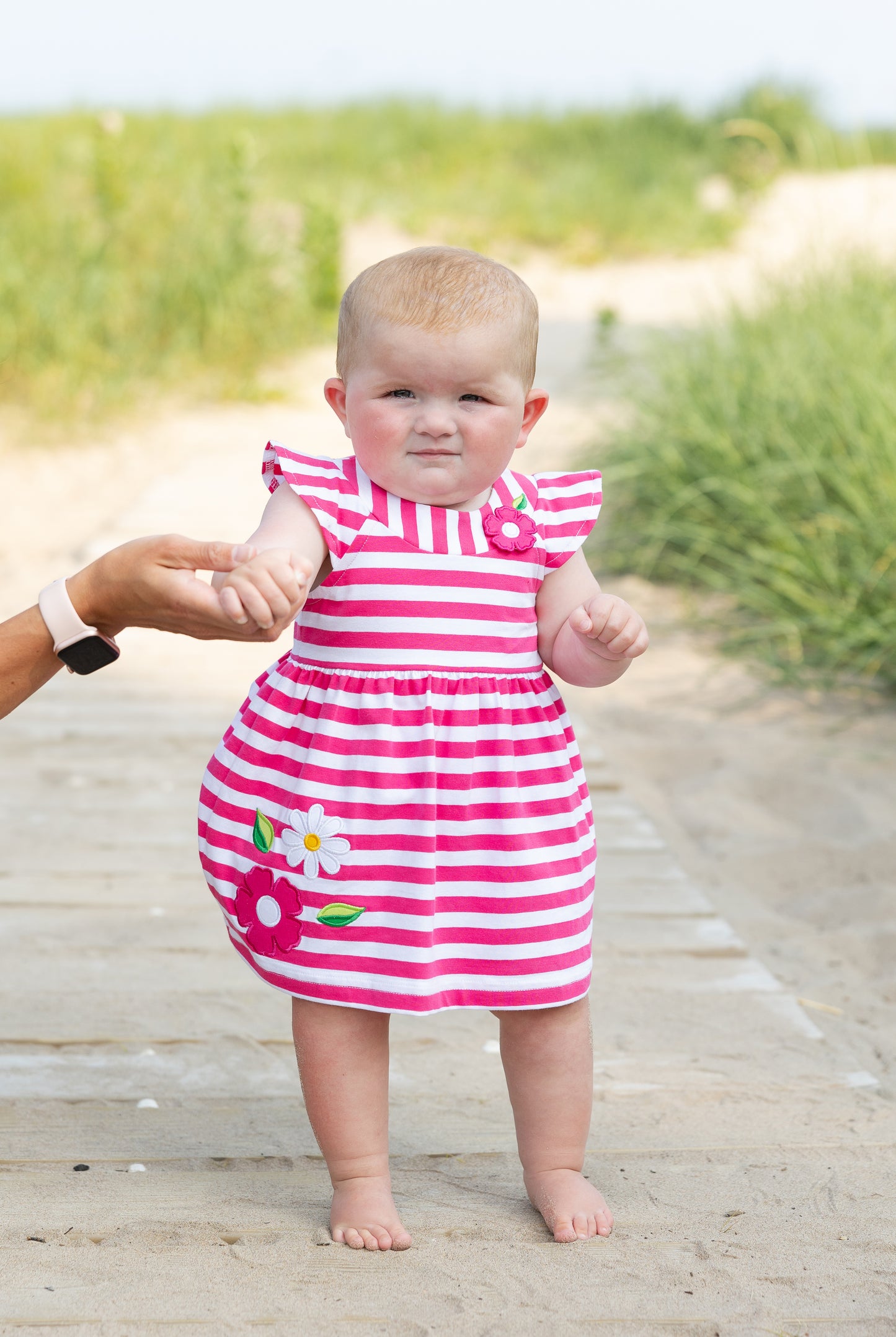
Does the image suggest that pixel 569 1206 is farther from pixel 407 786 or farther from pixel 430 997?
pixel 407 786

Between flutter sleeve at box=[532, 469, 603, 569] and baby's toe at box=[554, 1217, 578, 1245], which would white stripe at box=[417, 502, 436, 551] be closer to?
flutter sleeve at box=[532, 469, 603, 569]

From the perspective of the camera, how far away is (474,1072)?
2057mm

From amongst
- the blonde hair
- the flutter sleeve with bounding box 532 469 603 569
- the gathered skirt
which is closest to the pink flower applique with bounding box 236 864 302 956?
the gathered skirt

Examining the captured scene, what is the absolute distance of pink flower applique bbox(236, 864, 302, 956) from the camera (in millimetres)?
1538

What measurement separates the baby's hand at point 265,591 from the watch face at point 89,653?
7.6 inches

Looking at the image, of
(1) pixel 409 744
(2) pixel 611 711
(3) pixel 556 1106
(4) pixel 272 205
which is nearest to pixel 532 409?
(1) pixel 409 744

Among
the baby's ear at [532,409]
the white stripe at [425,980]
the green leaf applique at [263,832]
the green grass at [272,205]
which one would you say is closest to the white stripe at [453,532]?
the baby's ear at [532,409]

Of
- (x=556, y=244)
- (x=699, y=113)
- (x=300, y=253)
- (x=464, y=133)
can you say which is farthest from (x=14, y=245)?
(x=699, y=113)

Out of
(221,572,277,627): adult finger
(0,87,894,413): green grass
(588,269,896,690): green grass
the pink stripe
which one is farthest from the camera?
(0,87,894,413): green grass

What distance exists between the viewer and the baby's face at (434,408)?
1.51 meters

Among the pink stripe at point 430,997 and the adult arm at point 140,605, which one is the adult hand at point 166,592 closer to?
the adult arm at point 140,605

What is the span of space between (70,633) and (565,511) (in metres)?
0.59

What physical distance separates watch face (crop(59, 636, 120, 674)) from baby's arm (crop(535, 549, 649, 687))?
500 millimetres

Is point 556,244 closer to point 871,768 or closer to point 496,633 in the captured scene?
point 871,768
